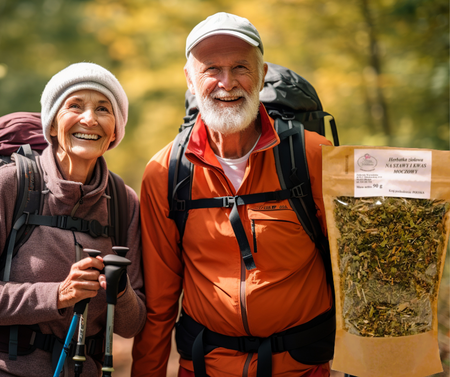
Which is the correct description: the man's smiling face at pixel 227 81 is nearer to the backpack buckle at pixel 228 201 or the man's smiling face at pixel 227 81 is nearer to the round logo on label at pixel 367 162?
the backpack buckle at pixel 228 201

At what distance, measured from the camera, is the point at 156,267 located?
10.4 ft

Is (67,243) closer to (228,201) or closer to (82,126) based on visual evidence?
(82,126)

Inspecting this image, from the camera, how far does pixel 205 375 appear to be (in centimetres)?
296

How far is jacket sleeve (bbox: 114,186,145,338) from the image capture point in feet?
9.33

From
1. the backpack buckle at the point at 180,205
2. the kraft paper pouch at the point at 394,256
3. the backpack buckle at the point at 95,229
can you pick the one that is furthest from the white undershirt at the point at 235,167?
the backpack buckle at the point at 95,229

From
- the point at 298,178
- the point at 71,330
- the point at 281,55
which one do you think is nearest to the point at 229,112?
the point at 298,178

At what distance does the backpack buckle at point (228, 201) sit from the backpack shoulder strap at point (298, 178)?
345 millimetres

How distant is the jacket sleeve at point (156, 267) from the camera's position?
312 centimetres

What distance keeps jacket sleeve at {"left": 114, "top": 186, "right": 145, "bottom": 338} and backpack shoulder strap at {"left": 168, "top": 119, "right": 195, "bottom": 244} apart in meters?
0.32

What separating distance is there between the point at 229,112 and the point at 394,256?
1.41 m

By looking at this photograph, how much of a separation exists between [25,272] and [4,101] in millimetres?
10607

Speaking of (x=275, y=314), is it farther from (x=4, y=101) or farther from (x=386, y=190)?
(x=4, y=101)

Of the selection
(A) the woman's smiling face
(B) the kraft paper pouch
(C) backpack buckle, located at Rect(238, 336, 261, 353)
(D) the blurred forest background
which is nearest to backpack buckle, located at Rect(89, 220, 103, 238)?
(A) the woman's smiling face

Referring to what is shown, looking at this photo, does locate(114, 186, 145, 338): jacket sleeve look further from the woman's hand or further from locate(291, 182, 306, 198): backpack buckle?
locate(291, 182, 306, 198): backpack buckle
